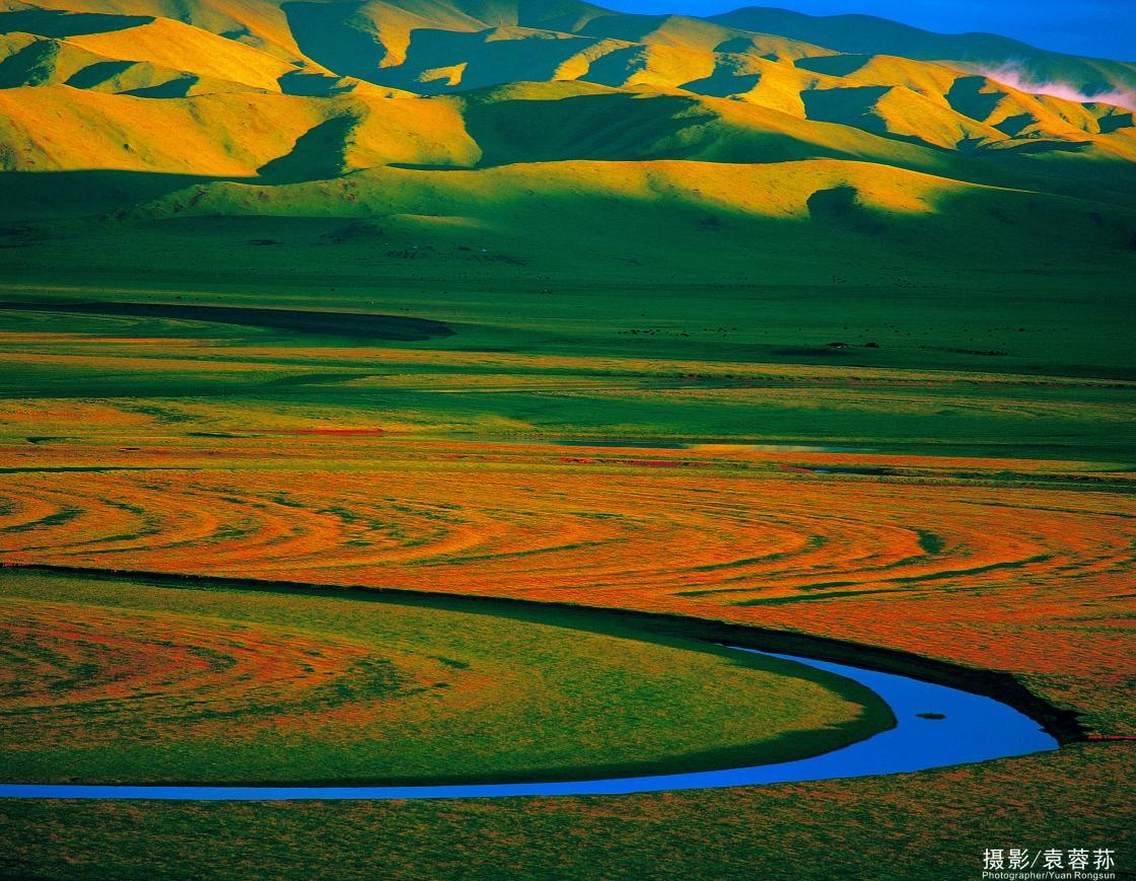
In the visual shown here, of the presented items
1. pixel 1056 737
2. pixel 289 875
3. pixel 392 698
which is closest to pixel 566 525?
pixel 392 698

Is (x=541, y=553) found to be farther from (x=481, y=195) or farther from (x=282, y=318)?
(x=481, y=195)

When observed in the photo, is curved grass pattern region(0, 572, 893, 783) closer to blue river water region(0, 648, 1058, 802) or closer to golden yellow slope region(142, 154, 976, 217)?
blue river water region(0, 648, 1058, 802)

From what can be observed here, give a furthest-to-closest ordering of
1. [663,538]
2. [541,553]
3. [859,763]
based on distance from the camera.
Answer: [663,538], [541,553], [859,763]

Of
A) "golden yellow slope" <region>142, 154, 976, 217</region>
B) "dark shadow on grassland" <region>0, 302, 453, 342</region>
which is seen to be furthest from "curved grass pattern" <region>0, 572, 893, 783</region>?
"golden yellow slope" <region>142, 154, 976, 217</region>

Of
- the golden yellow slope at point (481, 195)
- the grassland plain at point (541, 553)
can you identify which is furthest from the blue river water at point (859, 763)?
→ the golden yellow slope at point (481, 195)

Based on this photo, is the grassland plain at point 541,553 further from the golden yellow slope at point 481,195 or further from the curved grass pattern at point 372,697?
the golden yellow slope at point 481,195

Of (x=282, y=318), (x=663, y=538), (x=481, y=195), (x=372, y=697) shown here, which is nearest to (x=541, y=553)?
(x=663, y=538)

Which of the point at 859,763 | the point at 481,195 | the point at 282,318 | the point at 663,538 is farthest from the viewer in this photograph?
the point at 481,195
